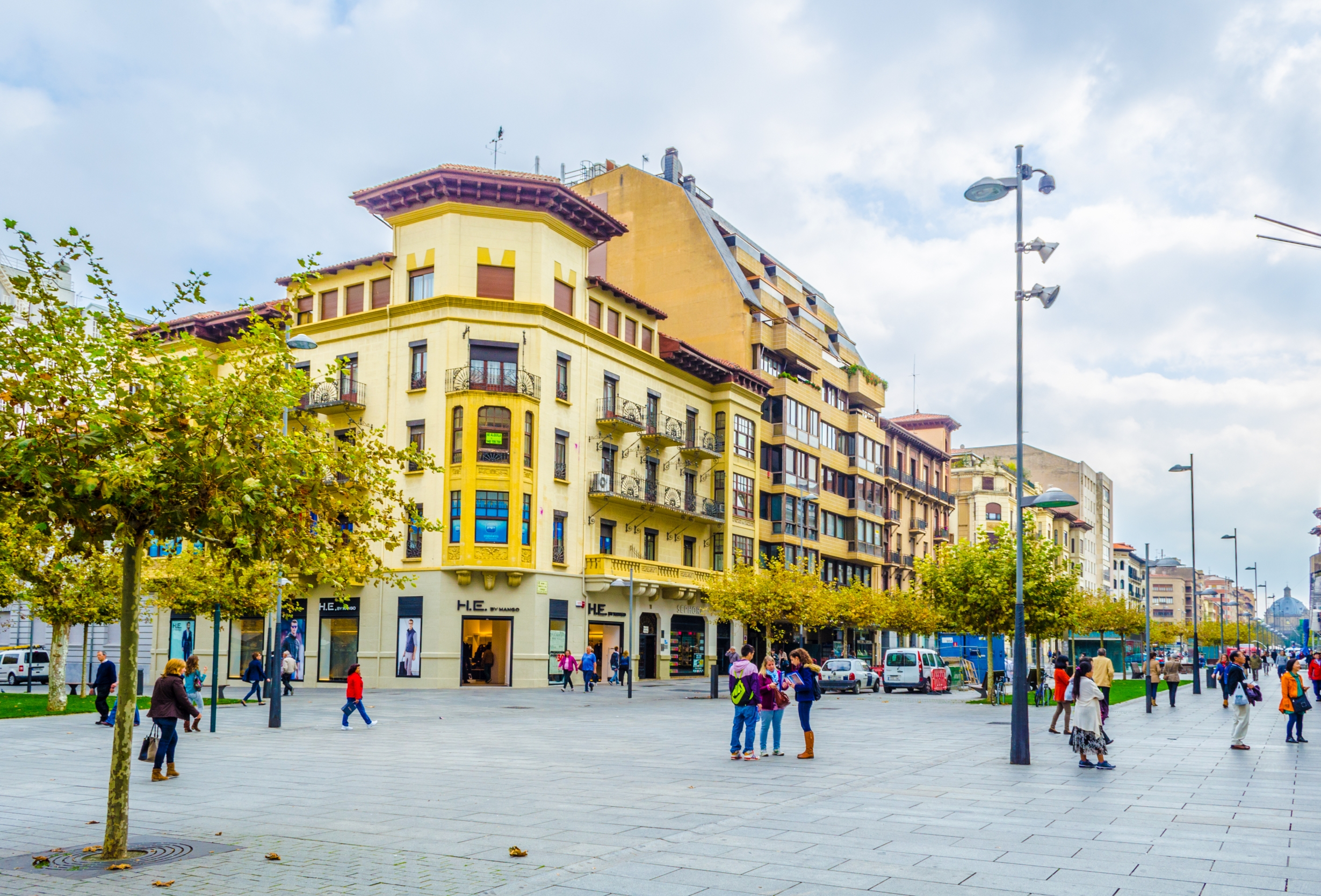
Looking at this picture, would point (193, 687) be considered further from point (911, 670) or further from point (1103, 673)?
point (911, 670)

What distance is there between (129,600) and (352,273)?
127 ft

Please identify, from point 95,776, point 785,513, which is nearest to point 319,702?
point 95,776

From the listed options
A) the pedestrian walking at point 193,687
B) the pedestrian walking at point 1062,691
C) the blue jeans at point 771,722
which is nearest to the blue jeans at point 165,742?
the pedestrian walking at point 193,687

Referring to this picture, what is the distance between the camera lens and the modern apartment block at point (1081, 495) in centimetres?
12731

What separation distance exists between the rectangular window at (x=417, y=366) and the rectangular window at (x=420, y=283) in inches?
76.1

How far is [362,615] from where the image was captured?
4450 cm

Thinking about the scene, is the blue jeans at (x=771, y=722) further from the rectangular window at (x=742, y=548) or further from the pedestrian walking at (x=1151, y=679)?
the rectangular window at (x=742, y=548)

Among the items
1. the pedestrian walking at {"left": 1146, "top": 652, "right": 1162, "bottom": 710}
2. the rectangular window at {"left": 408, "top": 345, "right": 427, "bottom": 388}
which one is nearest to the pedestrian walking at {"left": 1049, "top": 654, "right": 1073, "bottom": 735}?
the pedestrian walking at {"left": 1146, "top": 652, "right": 1162, "bottom": 710}

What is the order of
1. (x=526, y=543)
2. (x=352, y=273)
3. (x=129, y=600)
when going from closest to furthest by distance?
1. (x=129, y=600)
2. (x=526, y=543)
3. (x=352, y=273)

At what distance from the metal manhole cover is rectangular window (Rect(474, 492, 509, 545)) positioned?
3285 cm

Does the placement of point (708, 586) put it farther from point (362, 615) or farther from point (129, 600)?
point (129, 600)

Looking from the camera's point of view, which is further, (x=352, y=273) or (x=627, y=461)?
(x=627, y=461)

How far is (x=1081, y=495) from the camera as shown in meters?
132

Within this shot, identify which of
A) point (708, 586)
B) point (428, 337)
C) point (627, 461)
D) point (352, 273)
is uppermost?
point (352, 273)
